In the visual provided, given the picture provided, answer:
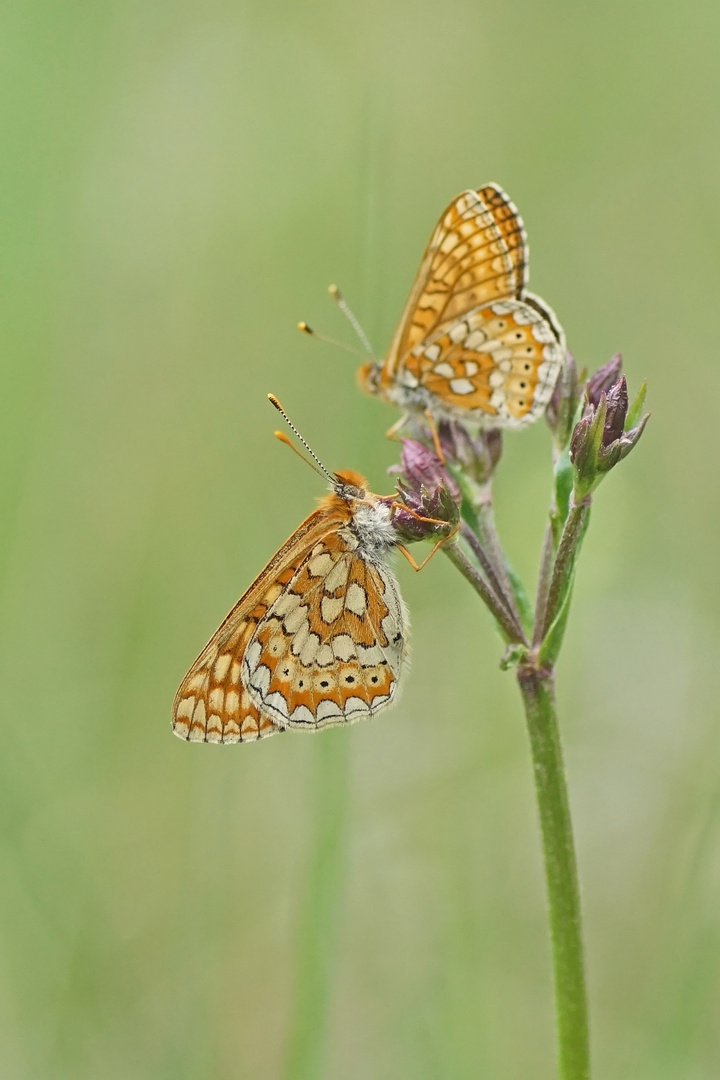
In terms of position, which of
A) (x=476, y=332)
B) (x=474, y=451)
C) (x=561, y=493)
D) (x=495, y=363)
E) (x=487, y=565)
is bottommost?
(x=487, y=565)

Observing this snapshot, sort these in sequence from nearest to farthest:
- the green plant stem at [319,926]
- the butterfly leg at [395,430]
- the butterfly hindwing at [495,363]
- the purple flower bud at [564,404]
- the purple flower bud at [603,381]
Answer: the green plant stem at [319,926], the purple flower bud at [603,381], the purple flower bud at [564,404], the butterfly hindwing at [495,363], the butterfly leg at [395,430]

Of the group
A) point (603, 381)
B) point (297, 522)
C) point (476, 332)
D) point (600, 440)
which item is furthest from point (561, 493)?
point (297, 522)

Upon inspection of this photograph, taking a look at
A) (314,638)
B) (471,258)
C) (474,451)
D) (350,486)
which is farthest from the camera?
(471,258)

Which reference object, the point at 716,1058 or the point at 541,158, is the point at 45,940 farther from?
the point at 541,158

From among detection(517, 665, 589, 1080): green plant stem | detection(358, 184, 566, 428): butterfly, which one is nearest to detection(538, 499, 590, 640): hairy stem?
detection(517, 665, 589, 1080): green plant stem

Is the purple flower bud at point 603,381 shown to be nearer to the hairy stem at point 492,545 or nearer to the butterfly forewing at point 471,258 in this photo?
the hairy stem at point 492,545

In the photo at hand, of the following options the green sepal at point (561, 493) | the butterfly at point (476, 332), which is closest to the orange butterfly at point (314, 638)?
the green sepal at point (561, 493)

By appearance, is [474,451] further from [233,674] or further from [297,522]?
[297,522]
